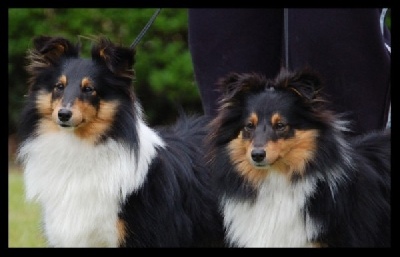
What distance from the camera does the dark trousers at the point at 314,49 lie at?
4.86 meters

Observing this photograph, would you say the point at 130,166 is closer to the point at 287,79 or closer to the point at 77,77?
the point at 77,77

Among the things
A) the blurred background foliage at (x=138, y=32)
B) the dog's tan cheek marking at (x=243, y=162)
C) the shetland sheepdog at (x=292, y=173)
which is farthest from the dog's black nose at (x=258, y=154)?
the blurred background foliage at (x=138, y=32)

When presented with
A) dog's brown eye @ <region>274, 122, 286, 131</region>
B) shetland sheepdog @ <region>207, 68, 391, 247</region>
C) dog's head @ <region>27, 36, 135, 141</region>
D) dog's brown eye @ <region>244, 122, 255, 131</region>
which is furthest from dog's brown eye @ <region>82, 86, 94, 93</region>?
dog's brown eye @ <region>274, 122, 286, 131</region>

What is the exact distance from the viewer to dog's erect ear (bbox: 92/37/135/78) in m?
4.60

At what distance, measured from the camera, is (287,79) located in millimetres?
4434

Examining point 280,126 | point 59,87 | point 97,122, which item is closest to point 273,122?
point 280,126

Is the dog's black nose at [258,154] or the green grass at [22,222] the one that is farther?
the green grass at [22,222]

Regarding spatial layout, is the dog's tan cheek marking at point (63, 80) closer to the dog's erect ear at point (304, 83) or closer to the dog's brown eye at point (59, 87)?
the dog's brown eye at point (59, 87)

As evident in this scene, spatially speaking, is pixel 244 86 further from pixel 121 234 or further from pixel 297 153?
pixel 121 234

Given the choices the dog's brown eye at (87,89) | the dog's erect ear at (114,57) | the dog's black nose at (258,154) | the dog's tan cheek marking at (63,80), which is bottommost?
the dog's black nose at (258,154)

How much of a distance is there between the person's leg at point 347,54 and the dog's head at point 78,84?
3.15ft

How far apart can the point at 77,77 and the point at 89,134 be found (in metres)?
0.29

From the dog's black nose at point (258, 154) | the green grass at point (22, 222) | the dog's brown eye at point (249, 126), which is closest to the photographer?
the dog's black nose at point (258, 154)
